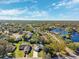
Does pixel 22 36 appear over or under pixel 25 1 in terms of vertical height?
under

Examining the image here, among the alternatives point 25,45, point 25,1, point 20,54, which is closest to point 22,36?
point 25,45

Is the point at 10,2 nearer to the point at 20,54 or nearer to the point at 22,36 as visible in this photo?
the point at 22,36

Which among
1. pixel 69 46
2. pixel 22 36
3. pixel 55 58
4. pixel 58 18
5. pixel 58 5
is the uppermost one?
pixel 58 5

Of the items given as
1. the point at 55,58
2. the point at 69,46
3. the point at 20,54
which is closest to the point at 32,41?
the point at 20,54

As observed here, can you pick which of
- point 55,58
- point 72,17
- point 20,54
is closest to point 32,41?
point 20,54

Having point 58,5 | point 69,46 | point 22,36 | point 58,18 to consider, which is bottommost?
point 69,46

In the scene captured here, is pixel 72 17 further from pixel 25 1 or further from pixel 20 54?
pixel 20 54

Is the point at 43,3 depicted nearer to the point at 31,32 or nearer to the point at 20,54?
the point at 31,32

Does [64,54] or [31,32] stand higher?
[31,32]

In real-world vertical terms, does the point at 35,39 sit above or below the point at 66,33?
below
